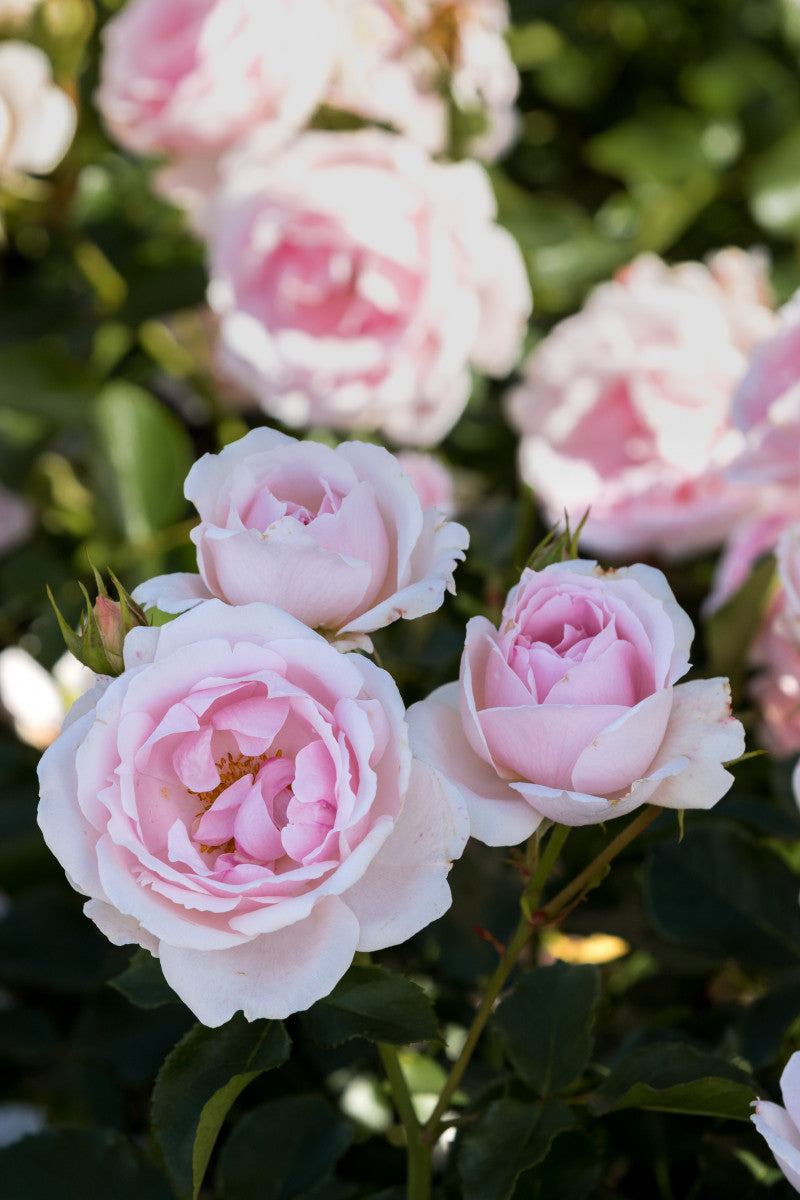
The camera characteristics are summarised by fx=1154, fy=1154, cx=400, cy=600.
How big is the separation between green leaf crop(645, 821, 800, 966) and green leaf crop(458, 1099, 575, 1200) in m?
0.14

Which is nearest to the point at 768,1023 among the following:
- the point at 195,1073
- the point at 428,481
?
the point at 195,1073

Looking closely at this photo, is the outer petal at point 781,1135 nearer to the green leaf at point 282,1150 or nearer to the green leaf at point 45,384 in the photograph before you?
the green leaf at point 282,1150

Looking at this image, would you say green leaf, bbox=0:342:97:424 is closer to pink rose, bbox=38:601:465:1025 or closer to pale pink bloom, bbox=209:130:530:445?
pale pink bloom, bbox=209:130:530:445

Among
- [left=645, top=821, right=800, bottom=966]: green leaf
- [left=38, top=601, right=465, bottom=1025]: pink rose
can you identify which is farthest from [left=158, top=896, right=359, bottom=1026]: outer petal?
[left=645, top=821, right=800, bottom=966]: green leaf

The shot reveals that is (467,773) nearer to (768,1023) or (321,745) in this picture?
(321,745)

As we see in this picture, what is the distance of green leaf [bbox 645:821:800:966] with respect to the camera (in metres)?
0.58

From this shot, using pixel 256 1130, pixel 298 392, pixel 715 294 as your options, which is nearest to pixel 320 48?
pixel 298 392

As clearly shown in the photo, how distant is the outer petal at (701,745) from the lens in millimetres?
397

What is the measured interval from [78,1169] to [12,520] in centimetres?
70

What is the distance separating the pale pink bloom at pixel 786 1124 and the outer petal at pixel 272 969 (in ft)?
0.49

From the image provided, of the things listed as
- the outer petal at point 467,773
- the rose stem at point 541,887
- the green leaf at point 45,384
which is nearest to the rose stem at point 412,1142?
the rose stem at point 541,887

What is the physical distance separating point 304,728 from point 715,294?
2.32 ft

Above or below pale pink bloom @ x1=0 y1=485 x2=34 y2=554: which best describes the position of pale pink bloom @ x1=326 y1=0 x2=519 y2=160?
above

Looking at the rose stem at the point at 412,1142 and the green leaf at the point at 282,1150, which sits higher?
the rose stem at the point at 412,1142
